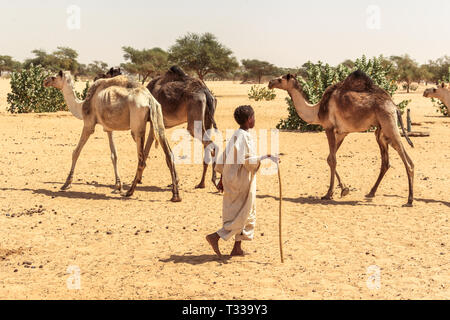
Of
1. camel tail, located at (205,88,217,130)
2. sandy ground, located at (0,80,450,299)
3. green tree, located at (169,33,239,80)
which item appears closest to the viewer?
sandy ground, located at (0,80,450,299)

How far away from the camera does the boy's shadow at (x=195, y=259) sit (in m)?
5.89

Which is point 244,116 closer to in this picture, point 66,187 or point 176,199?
point 176,199

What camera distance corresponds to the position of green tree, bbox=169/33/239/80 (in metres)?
46.9

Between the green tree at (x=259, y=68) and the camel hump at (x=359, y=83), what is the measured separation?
67.1 metres

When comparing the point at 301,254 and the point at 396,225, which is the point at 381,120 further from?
the point at 301,254

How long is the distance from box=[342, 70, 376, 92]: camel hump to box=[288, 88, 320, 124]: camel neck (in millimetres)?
706

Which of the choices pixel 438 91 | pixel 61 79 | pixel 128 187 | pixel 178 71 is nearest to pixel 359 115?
pixel 438 91

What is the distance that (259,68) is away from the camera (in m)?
76.5

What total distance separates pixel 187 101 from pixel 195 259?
4.73 m

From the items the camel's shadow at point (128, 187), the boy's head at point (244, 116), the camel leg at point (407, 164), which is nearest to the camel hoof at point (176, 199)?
the camel's shadow at point (128, 187)

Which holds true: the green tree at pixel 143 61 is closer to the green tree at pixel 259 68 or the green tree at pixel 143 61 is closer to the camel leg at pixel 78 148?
the green tree at pixel 259 68

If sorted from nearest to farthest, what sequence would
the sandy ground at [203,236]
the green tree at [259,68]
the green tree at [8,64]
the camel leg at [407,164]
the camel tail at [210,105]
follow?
the sandy ground at [203,236], the camel leg at [407,164], the camel tail at [210,105], the green tree at [259,68], the green tree at [8,64]

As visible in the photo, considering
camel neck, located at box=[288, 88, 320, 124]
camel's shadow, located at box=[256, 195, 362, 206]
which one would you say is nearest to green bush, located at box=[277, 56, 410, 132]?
camel neck, located at box=[288, 88, 320, 124]

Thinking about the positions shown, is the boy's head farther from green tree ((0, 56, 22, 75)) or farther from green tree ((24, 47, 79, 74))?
green tree ((0, 56, 22, 75))
